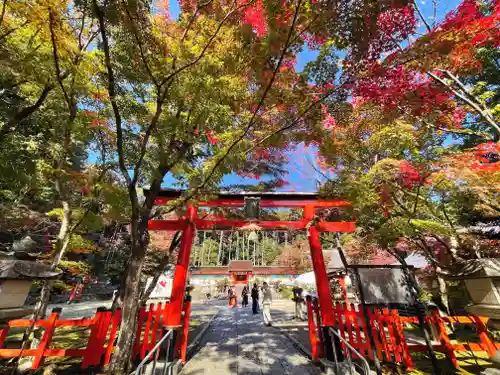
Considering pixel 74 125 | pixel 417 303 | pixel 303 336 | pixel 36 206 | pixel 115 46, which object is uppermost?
pixel 36 206

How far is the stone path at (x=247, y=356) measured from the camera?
204 inches

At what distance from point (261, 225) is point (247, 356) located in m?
3.42

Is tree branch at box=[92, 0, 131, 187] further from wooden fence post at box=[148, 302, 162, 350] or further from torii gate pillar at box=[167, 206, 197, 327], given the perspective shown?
wooden fence post at box=[148, 302, 162, 350]

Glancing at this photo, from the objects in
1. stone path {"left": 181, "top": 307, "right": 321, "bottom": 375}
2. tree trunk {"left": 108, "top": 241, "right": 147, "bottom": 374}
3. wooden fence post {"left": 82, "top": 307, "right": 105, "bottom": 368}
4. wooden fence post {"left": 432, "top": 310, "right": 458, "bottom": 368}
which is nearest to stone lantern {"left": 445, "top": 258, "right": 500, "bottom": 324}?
wooden fence post {"left": 432, "top": 310, "right": 458, "bottom": 368}

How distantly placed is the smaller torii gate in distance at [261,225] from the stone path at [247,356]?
95 cm

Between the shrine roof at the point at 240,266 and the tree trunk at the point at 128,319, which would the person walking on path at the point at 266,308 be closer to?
the tree trunk at the point at 128,319

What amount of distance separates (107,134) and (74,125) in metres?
Answer: 1.12

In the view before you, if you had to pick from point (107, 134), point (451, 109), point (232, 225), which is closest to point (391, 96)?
point (451, 109)

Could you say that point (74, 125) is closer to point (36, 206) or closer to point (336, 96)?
point (336, 96)

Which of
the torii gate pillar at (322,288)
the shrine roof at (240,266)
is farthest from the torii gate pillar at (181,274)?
the shrine roof at (240,266)

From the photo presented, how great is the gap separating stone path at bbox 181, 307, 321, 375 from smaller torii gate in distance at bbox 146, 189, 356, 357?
0.95 metres

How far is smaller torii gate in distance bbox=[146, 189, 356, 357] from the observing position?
6.02 meters

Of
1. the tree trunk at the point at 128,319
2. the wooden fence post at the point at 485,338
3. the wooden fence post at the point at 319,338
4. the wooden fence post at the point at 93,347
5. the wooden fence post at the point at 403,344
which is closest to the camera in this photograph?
the tree trunk at the point at 128,319

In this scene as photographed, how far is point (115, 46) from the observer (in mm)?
4691
